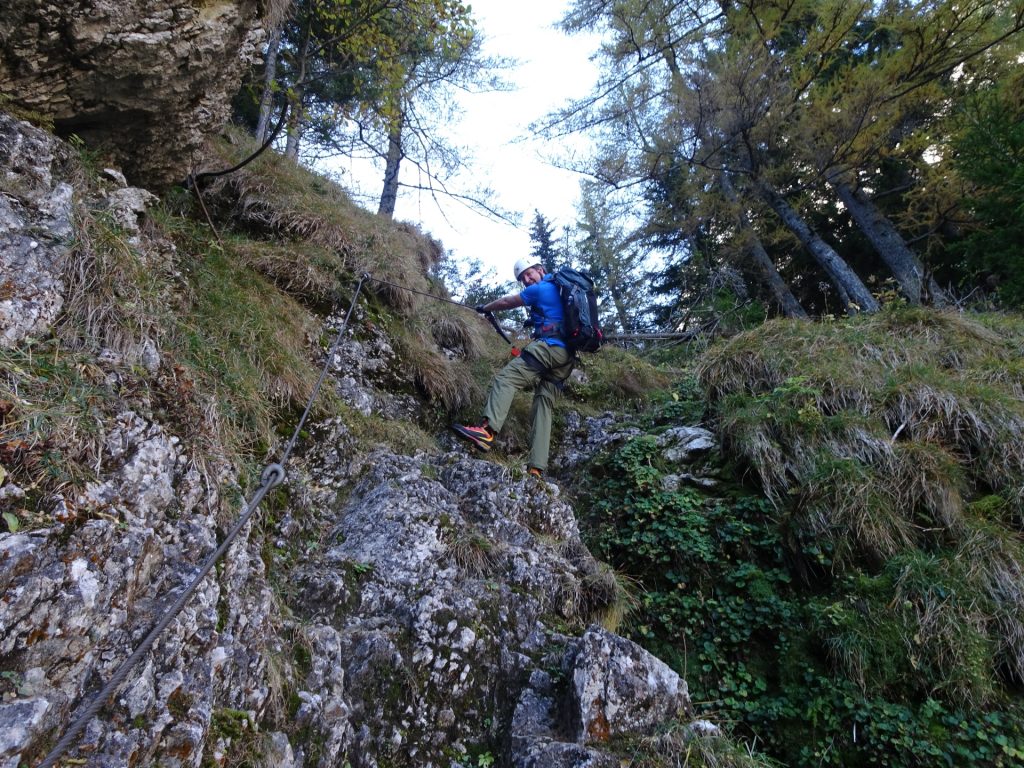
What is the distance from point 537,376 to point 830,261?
668 cm

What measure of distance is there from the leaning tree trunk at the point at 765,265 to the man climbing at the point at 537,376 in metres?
6.70

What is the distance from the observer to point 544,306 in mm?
5469

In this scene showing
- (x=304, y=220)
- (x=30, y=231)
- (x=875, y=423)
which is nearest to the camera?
(x=30, y=231)

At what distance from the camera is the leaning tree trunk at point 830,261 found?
8.38 metres

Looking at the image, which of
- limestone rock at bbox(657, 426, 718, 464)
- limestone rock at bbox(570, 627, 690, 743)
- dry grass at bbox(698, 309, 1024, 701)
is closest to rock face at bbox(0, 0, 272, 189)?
limestone rock at bbox(570, 627, 690, 743)

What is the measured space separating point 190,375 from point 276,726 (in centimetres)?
194

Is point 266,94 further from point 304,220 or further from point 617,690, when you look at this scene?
point 617,690

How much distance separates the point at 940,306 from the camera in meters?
7.83

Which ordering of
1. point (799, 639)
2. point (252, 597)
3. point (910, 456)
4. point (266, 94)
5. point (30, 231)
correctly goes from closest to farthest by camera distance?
point (252, 597) → point (30, 231) → point (799, 639) → point (910, 456) → point (266, 94)

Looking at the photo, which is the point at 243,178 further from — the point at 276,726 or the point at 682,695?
the point at 682,695

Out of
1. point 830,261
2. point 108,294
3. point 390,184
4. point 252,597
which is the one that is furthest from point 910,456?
point 390,184

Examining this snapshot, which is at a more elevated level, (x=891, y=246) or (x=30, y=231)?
(x=891, y=246)

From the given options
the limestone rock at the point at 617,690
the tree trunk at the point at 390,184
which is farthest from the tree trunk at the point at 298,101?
the limestone rock at the point at 617,690

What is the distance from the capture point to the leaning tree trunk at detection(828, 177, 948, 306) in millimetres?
8523
